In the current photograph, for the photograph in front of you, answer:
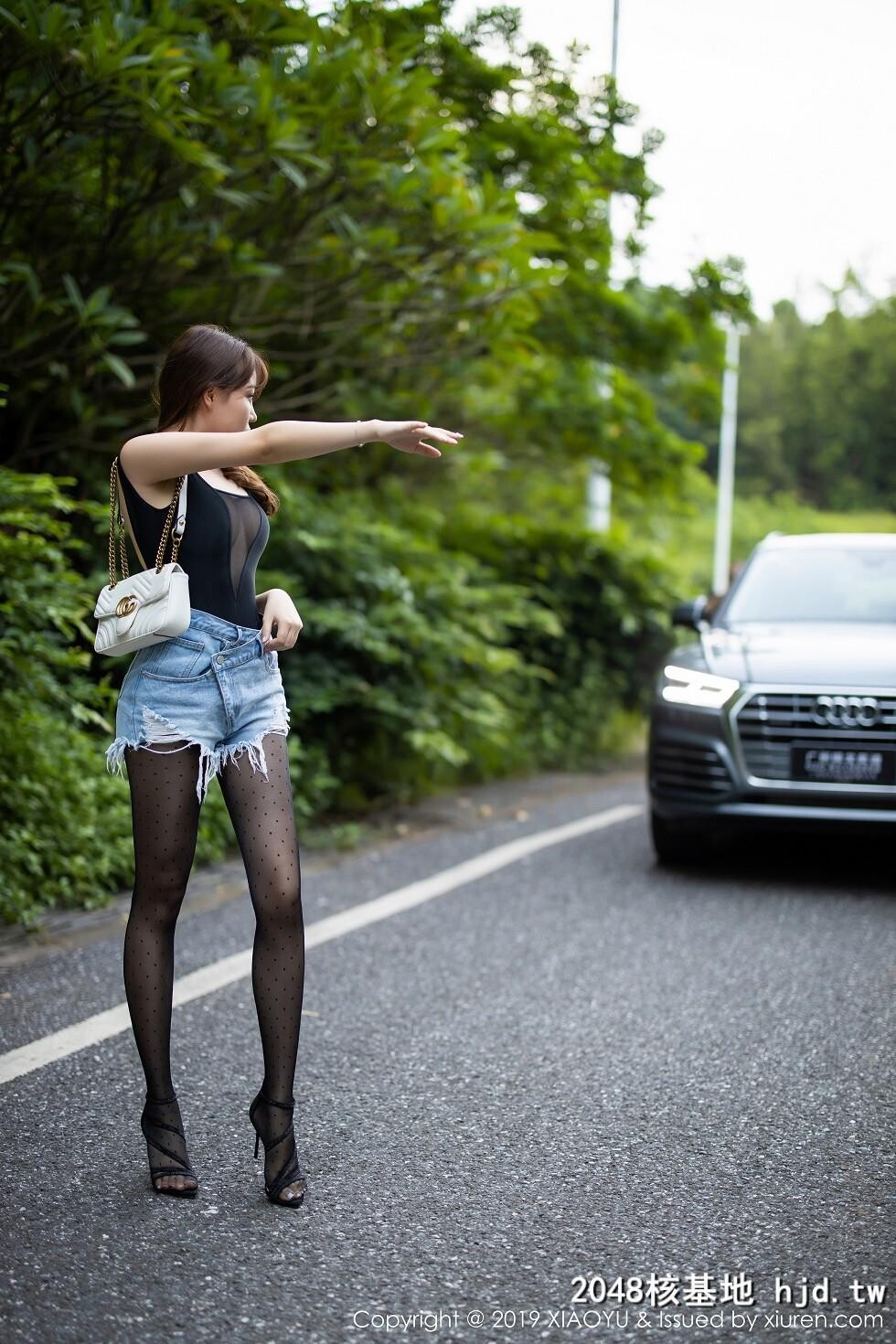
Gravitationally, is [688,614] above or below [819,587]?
below

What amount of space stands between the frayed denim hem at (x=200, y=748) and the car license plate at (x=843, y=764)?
3.76 m

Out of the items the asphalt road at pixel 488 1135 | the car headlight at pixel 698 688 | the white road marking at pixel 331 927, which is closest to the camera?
the asphalt road at pixel 488 1135

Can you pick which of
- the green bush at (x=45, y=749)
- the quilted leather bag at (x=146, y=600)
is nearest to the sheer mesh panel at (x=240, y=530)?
the quilted leather bag at (x=146, y=600)

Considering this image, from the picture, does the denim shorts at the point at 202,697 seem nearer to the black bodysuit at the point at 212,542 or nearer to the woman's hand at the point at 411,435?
the black bodysuit at the point at 212,542

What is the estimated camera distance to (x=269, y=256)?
7.68 meters

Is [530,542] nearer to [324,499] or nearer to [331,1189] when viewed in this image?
[324,499]

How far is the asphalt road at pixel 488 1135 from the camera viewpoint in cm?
267

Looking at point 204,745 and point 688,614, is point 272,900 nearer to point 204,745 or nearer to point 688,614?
point 204,745

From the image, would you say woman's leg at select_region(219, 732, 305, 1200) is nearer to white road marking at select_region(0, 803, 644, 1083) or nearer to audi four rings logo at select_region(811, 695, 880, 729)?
white road marking at select_region(0, 803, 644, 1083)

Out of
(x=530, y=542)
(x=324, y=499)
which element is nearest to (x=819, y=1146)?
(x=324, y=499)

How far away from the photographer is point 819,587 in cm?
778

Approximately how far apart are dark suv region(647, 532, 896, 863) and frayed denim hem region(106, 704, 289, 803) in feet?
12.1

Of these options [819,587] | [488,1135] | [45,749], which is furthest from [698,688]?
Result: [488,1135]

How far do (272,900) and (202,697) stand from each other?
19.2 inches
